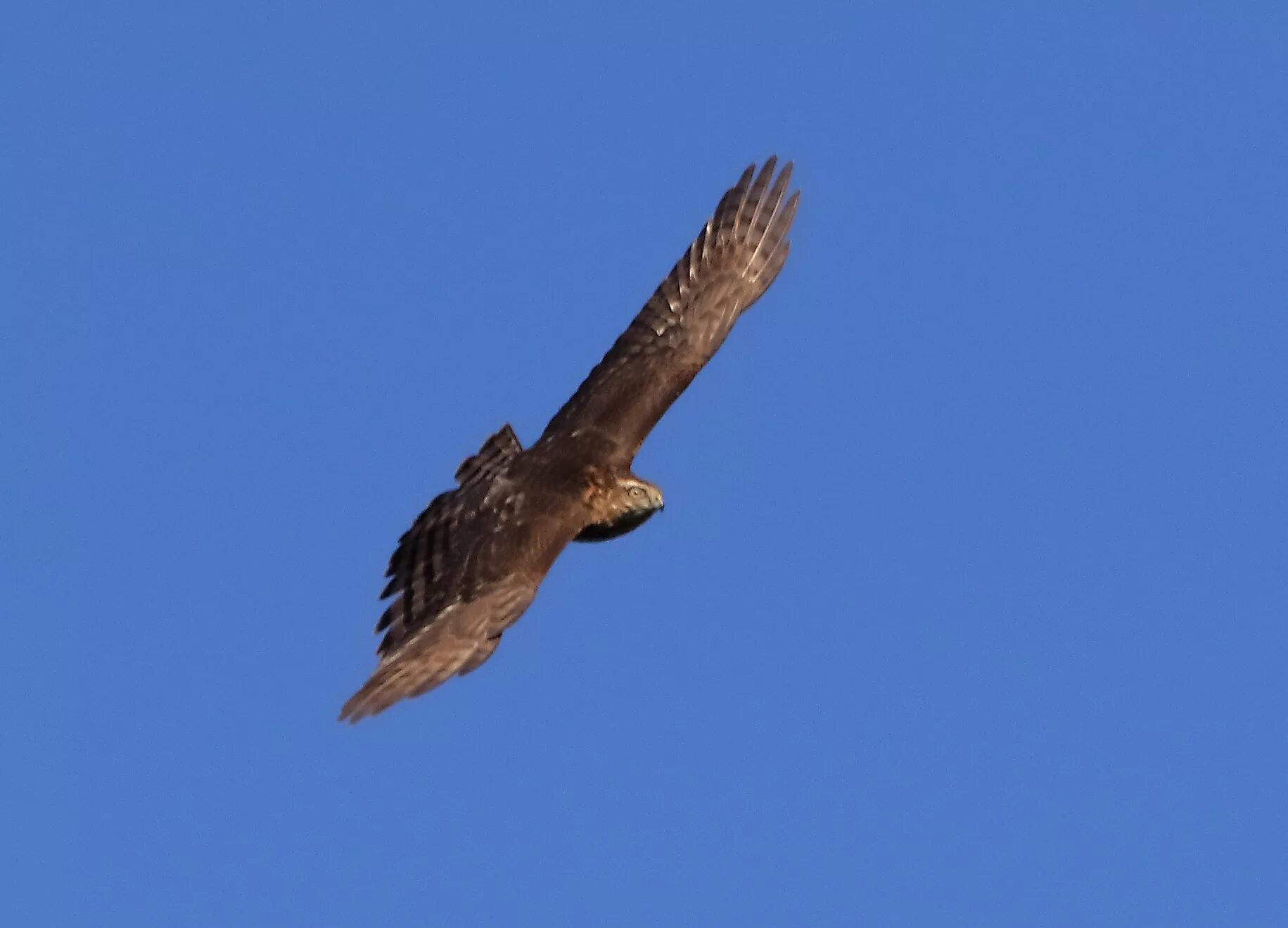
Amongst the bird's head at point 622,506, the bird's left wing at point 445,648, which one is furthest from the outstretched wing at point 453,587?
the bird's head at point 622,506

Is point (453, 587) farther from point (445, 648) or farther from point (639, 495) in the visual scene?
point (639, 495)

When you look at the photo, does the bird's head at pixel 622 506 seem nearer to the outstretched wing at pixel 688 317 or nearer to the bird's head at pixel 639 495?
the bird's head at pixel 639 495

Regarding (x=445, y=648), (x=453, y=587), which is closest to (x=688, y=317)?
(x=453, y=587)

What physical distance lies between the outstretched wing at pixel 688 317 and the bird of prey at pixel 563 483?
0.04 feet

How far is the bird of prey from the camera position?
16.8m

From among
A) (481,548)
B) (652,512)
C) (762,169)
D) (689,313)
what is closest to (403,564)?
(481,548)

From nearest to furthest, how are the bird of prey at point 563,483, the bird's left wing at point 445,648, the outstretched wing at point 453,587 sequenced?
the bird's left wing at point 445,648
the outstretched wing at point 453,587
the bird of prey at point 563,483

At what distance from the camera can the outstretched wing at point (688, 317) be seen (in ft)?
65.4

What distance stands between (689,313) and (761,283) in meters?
0.78

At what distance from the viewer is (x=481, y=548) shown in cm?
1780

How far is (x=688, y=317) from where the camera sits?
2081cm

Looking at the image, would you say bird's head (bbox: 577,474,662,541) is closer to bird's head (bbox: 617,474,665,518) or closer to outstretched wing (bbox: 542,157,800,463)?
bird's head (bbox: 617,474,665,518)

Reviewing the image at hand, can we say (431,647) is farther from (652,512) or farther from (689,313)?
(689,313)

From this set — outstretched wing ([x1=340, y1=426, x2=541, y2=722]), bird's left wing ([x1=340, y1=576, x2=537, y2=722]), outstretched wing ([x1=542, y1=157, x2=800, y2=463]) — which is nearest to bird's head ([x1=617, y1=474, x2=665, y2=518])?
outstretched wing ([x1=542, y1=157, x2=800, y2=463])
